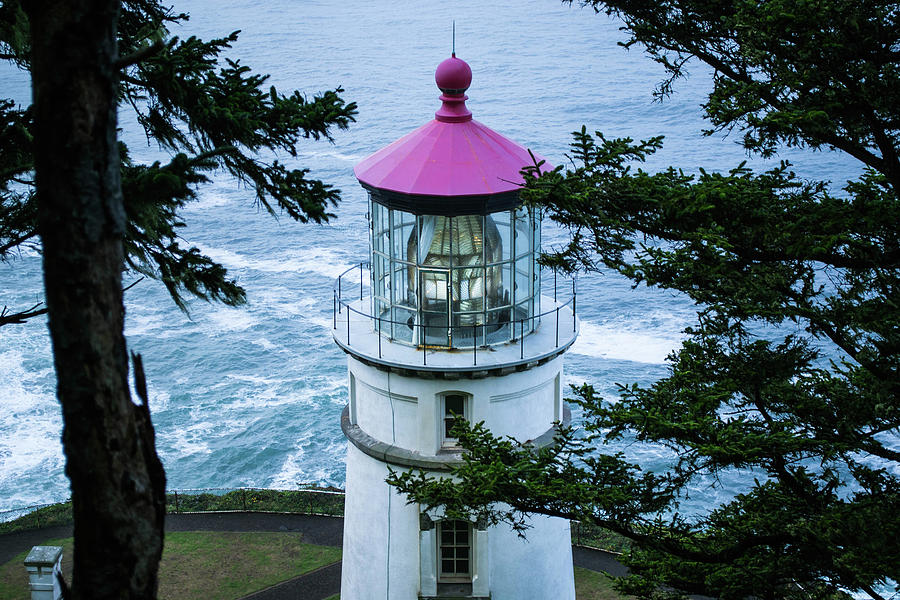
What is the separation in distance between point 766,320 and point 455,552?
5523 mm

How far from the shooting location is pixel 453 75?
36.3 ft

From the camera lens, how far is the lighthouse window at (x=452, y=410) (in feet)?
38.0

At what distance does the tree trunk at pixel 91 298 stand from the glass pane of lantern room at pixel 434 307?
699 cm

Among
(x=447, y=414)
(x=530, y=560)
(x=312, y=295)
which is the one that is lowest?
(x=312, y=295)

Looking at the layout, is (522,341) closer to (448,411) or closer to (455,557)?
(448,411)

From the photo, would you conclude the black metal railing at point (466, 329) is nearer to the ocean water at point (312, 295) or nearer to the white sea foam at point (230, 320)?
the ocean water at point (312, 295)

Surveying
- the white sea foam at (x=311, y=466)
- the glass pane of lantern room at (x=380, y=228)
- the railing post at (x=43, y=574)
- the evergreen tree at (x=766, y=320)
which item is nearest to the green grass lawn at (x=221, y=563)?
the railing post at (x=43, y=574)

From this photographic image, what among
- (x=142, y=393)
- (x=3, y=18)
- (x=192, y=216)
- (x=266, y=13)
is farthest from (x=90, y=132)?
(x=266, y=13)

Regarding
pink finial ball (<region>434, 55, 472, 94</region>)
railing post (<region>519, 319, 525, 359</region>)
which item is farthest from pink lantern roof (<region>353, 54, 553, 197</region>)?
railing post (<region>519, 319, 525, 359</region>)

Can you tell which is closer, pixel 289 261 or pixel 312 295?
pixel 312 295

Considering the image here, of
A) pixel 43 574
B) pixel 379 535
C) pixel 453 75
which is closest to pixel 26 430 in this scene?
pixel 43 574

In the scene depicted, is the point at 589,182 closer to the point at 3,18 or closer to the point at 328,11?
the point at 3,18

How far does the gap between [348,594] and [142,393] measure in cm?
887

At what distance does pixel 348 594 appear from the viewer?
41.7ft
